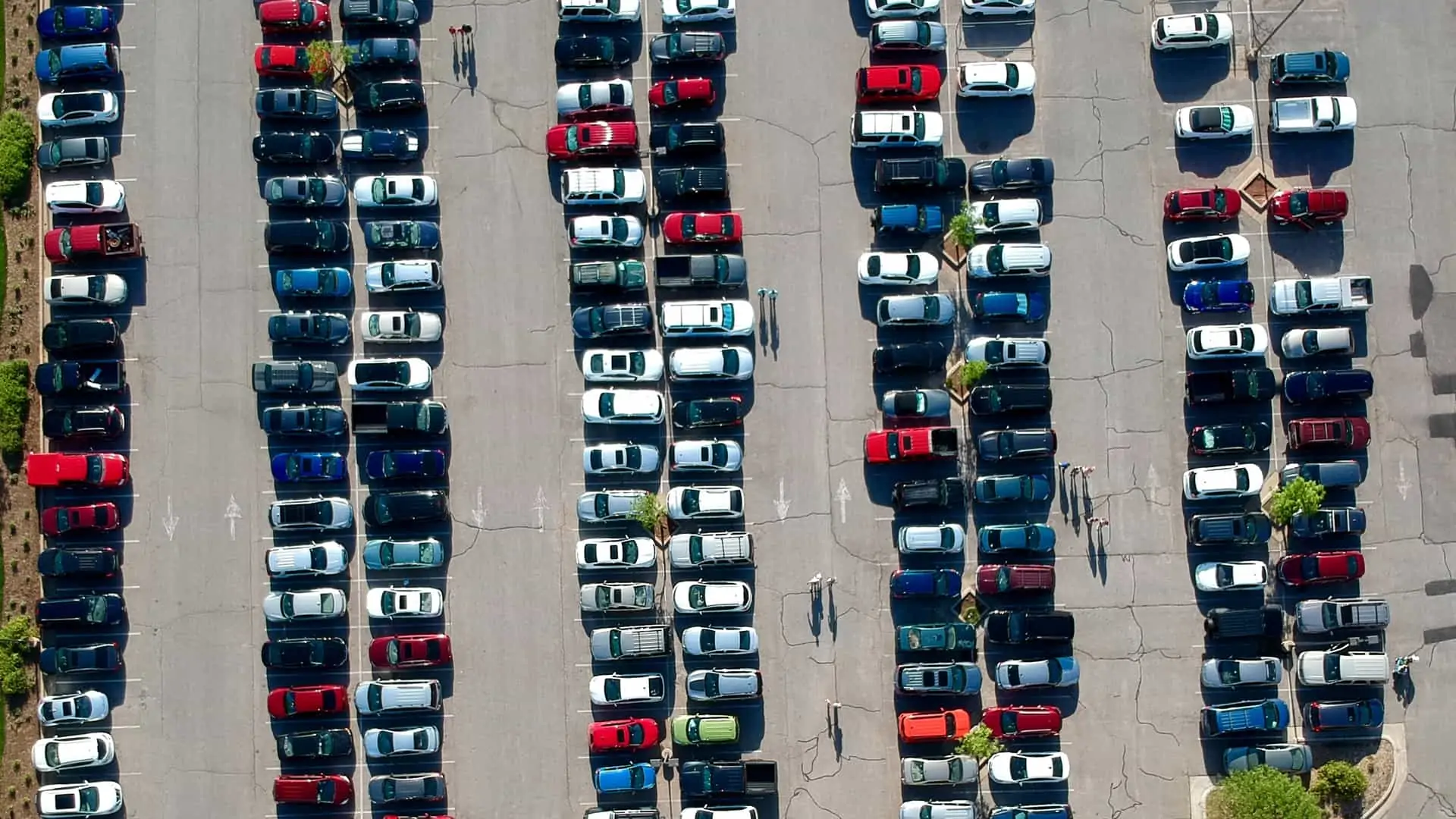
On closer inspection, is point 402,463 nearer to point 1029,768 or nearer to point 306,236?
point 306,236

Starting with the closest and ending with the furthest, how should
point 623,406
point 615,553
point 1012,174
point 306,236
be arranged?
point 615,553 < point 623,406 < point 306,236 < point 1012,174

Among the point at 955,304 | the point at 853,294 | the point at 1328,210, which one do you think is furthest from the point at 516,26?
the point at 1328,210

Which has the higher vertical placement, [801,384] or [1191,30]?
[1191,30]

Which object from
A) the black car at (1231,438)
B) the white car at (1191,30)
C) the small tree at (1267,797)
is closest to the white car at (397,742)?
the small tree at (1267,797)

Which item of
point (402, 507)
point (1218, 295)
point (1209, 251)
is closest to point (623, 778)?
point (402, 507)

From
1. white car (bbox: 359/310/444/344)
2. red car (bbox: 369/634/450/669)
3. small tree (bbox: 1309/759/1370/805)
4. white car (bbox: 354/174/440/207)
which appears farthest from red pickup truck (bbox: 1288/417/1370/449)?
white car (bbox: 354/174/440/207)

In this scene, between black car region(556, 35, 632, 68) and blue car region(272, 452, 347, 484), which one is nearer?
blue car region(272, 452, 347, 484)

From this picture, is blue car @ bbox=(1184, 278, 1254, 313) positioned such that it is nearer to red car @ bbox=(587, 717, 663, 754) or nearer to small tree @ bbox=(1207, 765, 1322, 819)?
small tree @ bbox=(1207, 765, 1322, 819)
